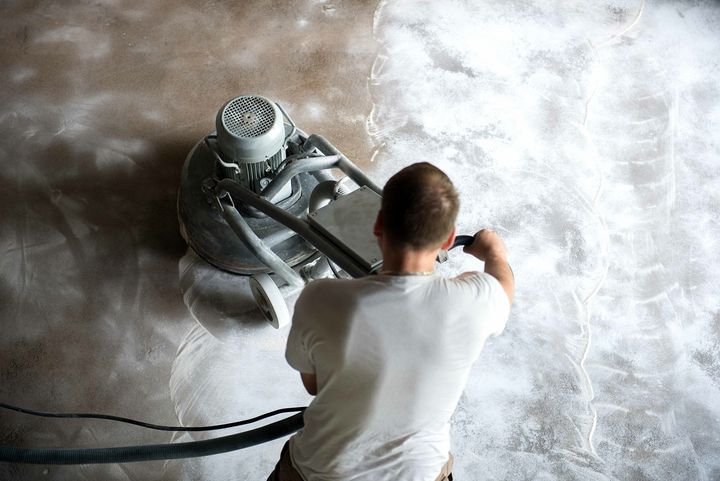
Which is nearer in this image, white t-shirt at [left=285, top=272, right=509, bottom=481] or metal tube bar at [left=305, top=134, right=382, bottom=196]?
white t-shirt at [left=285, top=272, right=509, bottom=481]

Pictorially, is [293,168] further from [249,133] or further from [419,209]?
[419,209]

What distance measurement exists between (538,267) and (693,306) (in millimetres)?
611

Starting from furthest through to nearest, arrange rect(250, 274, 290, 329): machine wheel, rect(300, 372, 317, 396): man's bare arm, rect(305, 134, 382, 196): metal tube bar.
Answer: rect(250, 274, 290, 329): machine wheel, rect(305, 134, 382, 196): metal tube bar, rect(300, 372, 317, 396): man's bare arm

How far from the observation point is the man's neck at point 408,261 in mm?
1291

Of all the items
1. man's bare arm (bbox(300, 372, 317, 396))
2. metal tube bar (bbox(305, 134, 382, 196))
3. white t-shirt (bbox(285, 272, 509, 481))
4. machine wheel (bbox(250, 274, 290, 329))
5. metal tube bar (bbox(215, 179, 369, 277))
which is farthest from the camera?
machine wheel (bbox(250, 274, 290, 329))

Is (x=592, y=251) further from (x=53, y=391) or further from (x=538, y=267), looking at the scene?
(x=53, y=391)

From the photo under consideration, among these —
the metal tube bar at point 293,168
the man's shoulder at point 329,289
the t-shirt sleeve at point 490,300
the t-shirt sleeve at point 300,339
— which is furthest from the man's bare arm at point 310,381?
the metal tube bar at point 293,168

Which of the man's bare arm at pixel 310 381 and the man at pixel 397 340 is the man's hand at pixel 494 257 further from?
the man's bare arm at pixel 310 381

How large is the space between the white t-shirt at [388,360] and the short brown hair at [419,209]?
0.27 ft

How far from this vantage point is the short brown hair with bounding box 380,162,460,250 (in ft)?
4.12

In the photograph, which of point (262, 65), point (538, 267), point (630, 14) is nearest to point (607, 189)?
point (538, 267)

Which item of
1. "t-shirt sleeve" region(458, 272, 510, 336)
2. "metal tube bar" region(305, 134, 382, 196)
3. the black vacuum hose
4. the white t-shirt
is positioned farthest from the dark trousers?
"metal tube bar" region(305, 134, 382, 196)

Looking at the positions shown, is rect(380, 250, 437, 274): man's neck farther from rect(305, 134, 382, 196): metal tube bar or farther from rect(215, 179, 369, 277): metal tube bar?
rect(305, 134, 382, 196): metal tube bar

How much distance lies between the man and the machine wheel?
0.77 meters
